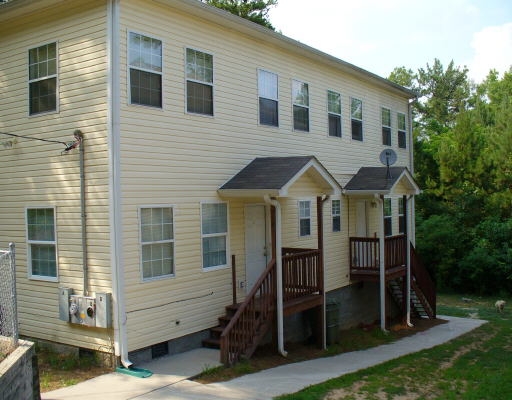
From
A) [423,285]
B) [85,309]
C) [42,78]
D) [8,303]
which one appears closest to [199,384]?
[85,309]

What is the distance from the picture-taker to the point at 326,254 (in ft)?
48.3

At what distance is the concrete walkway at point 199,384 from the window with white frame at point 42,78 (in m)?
4.95

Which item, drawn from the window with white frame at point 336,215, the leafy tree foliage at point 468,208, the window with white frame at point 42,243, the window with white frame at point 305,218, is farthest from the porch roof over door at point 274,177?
the leafy tree foliage at point 468,208

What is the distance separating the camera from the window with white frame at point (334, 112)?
15.4 metres

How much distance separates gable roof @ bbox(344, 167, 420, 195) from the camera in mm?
14771

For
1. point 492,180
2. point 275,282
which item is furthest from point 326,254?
point 492,180

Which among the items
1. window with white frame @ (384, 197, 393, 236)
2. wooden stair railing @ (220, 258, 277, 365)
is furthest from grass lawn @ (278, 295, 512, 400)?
window with white frame @ (384, 197, 393, 236)

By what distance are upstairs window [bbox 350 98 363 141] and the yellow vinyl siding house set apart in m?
3.88

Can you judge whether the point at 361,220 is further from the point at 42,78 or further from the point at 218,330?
Answer: the point at 42,78

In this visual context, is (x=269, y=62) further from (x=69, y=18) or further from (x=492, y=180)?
(x=492, y=180)

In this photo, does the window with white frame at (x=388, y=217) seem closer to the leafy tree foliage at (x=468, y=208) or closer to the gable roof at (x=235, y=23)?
the gable roof at (x=235, y=23)

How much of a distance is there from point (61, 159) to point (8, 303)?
3.19m

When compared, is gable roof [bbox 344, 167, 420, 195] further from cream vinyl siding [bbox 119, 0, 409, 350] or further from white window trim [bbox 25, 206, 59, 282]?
white window trim [bbox 25, 206, 59, 282]

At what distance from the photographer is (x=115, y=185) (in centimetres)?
922
